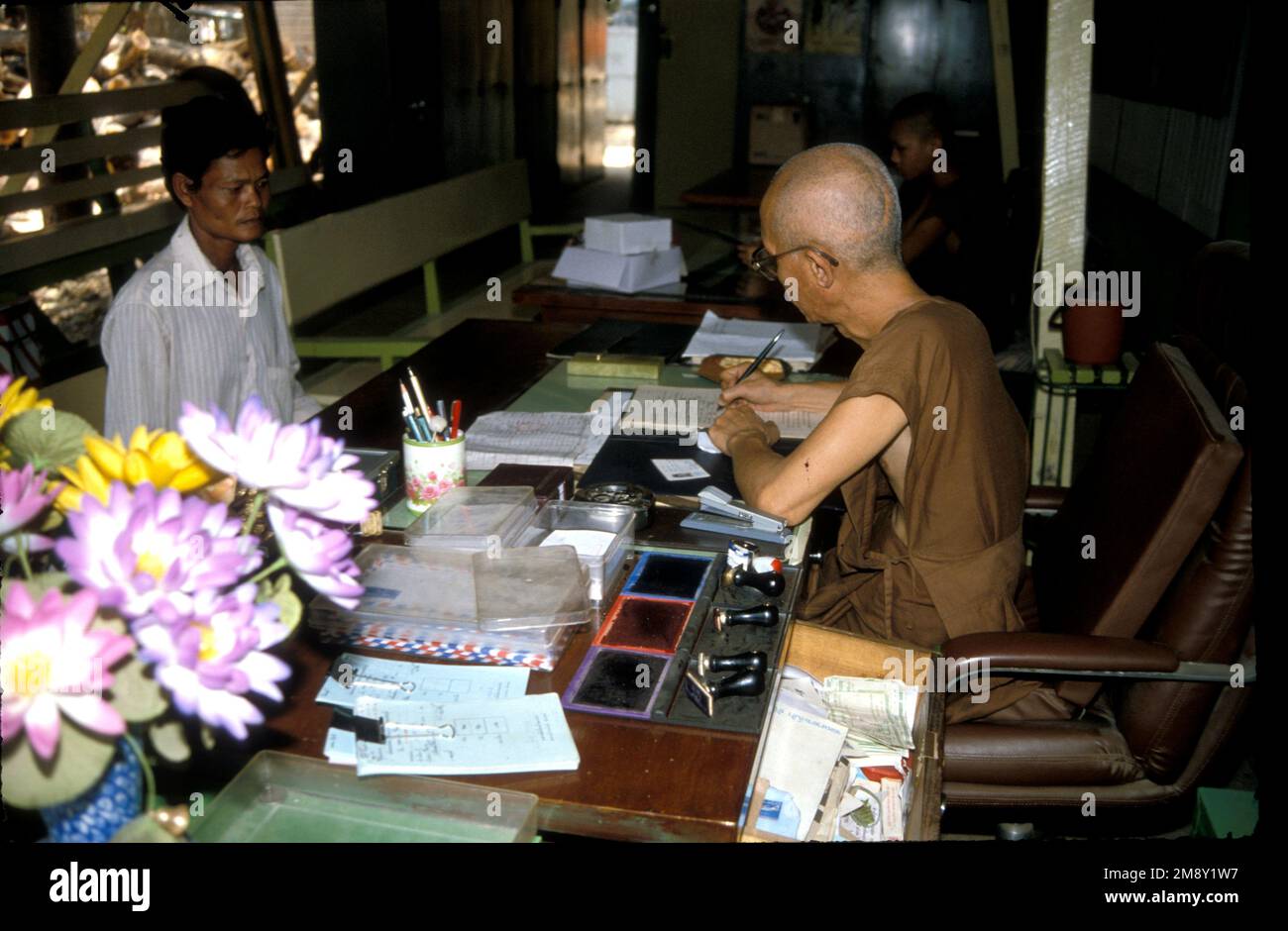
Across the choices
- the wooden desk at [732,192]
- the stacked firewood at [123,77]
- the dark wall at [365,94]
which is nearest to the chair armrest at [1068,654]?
the wooden desk at [732,192]

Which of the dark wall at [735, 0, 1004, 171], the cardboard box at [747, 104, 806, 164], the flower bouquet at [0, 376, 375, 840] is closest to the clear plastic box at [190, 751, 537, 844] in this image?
the flower bouquet at [0, 376, 375, 840]

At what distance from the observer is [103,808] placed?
0.82m

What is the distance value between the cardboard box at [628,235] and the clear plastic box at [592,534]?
1.97 meters

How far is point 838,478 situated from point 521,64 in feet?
23.8

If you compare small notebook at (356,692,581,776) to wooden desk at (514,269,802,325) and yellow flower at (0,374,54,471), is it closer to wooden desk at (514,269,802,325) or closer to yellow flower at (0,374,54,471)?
yellow flower at (0,374,54,471)

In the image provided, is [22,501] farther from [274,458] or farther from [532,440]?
[532,440]

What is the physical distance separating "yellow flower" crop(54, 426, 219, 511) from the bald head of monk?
115 centimetres

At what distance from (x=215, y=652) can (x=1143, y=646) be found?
1.28m

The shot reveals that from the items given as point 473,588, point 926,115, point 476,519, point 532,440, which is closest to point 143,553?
point 473,588

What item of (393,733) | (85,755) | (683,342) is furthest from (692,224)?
(85,755)

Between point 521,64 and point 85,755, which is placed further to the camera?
point 521,64

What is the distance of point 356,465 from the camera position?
1.77m

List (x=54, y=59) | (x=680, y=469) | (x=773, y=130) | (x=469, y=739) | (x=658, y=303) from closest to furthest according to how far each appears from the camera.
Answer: (x=469, y=739) → (x=680, y=469) → (x=658, y=303) → (x=54, y=59) → (x=773, y=130)
